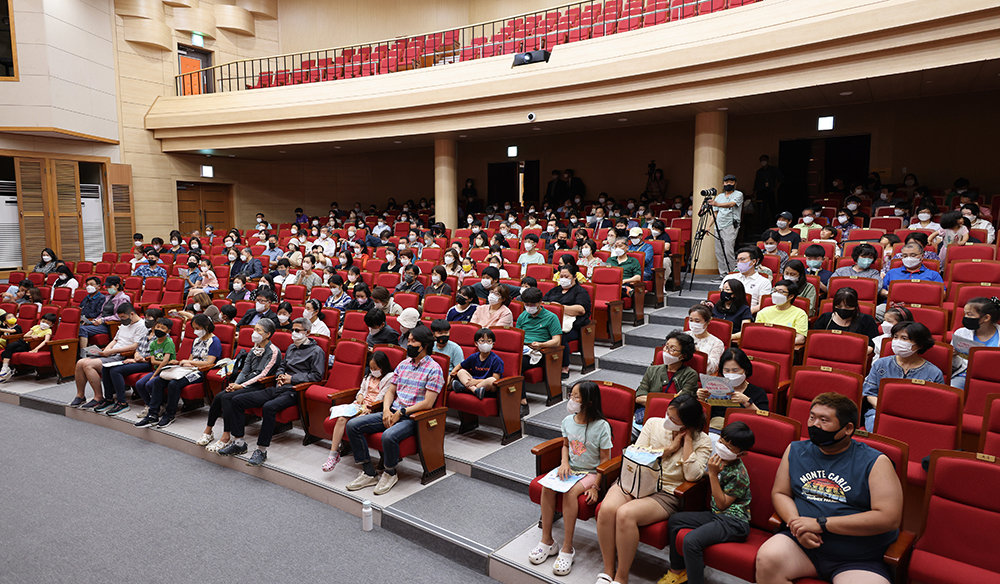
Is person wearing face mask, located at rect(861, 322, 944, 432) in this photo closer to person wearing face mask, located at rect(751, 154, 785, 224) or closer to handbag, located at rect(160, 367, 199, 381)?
handbag, located at rect(160, 367, 199, 381)

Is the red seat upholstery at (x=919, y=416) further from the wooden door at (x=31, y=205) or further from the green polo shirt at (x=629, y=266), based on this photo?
the wooden door at (x=31, y=205)

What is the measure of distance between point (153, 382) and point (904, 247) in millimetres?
6798

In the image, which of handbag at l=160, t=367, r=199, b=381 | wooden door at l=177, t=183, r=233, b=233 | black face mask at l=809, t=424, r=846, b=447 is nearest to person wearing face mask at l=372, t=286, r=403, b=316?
handbag at l=160, t=367, r=199, b=381

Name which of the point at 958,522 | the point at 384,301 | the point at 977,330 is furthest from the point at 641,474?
the point at 384,301

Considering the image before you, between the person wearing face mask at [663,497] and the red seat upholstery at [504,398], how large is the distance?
1459 millimetres

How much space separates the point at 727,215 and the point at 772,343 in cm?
399

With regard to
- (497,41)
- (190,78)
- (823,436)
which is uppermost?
(497,41)

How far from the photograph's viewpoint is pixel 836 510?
7.81 feet

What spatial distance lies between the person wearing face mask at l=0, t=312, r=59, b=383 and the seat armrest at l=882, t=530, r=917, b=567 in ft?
26.4

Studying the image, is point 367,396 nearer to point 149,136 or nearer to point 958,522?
point 958,522

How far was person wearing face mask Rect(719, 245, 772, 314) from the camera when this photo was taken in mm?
5199

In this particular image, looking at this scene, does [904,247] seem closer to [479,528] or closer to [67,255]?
[479,528]

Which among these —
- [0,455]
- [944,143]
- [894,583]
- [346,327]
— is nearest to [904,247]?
[894,583]

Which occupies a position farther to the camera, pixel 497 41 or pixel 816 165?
pixel 497 41
